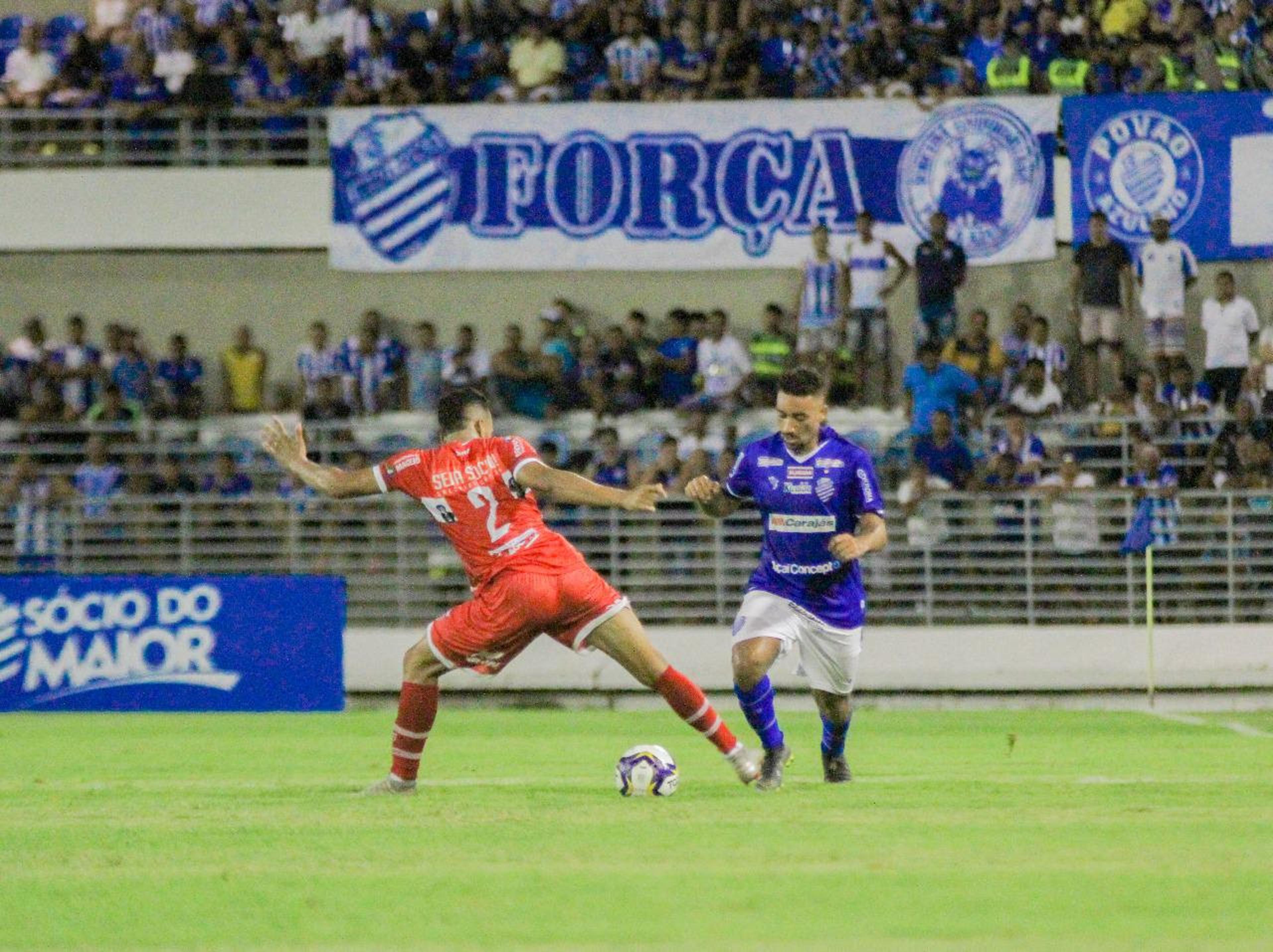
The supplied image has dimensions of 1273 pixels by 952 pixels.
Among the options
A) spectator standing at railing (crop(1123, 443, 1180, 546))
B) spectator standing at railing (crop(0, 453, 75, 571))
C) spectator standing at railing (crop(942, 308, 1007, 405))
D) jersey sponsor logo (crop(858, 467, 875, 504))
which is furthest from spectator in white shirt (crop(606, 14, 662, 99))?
jersey sponsor logo (crop(858, 467, 875, 504))

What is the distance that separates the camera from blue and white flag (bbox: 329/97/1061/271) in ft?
78.1

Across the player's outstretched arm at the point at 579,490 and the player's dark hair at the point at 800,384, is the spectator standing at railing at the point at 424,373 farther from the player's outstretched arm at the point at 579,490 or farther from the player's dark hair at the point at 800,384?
the player's outstretched arm at the point at 579,490

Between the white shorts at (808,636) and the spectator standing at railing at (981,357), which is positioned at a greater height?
the spectator standing at railing at (981,357)

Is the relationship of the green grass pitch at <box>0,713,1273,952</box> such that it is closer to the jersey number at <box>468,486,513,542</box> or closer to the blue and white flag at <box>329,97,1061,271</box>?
the jersey number at <box>468,486,513,542</box>

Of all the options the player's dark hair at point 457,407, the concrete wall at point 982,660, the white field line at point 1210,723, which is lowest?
the white field line at point 1210,723

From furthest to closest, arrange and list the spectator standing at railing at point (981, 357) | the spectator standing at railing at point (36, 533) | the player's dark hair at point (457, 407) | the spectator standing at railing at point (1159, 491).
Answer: the spectator standing at railing at point (981, 357)
the spectator standing at railing at point (36, 533)
the spectator standing at railing at point (1159, 491)
the player's dark hair at point (457, 407)

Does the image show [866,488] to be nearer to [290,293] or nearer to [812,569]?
[812,569]

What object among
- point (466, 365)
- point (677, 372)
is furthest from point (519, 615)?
point (466, 365)

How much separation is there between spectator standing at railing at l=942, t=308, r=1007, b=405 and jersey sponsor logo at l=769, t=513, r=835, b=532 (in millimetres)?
11050

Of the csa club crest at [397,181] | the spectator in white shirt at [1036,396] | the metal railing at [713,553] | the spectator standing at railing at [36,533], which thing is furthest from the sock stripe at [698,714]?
the csa club crest at [397,181]

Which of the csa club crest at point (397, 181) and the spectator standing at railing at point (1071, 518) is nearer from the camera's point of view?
the spectator standing at railing at point (1071, 518)

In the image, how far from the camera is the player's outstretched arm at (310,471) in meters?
10.8

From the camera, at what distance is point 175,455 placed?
75.0 ft

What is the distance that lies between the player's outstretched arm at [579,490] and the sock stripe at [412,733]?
139 cm
